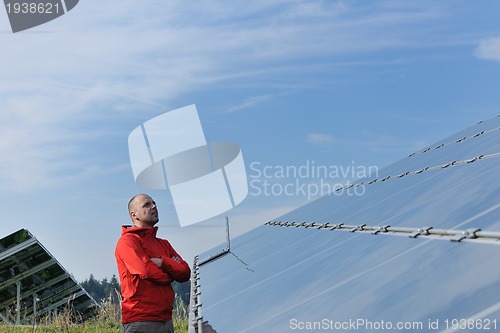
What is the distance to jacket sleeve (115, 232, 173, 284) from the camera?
4.77 m

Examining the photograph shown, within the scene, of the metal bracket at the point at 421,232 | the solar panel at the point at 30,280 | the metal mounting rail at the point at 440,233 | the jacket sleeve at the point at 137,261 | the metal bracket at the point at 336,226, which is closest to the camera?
the metal mounting rail at the point at 440,233

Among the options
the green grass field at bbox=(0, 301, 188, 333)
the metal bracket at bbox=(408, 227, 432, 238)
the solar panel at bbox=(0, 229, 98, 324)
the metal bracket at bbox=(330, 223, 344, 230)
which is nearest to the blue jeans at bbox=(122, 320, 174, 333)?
the metal bracket at bbox=(330, 223, 344, 230)

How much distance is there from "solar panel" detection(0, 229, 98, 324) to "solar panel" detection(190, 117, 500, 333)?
28.1ft

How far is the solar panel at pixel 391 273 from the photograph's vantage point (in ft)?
7.08

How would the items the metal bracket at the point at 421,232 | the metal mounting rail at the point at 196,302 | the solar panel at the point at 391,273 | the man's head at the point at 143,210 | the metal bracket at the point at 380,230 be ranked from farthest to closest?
the man's head at the point at 143,210 < the metal mounting rail at the point at 196,302 < the metal bracket at the point at 380,230 < the metal bracket at the point at 421,232 < the solar panel at the point at 391,273

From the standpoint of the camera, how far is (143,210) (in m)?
4.90

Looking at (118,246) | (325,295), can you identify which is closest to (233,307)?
(118,246)

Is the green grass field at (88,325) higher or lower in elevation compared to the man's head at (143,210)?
lower

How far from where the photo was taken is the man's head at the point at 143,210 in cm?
490

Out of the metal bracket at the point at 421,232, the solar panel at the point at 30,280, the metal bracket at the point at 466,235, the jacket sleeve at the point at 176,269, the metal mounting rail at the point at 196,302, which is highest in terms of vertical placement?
the metal bracket at the point at 466,235

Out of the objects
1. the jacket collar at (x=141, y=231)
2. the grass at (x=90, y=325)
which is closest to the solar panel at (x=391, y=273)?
the jacket collar at (x=141, y=231)

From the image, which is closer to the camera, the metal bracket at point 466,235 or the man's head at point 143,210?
the metal bracket at point 466,235

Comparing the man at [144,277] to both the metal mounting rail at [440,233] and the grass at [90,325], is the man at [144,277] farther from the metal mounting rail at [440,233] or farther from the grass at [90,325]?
the grass at [90,325]

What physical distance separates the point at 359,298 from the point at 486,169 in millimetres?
2867
